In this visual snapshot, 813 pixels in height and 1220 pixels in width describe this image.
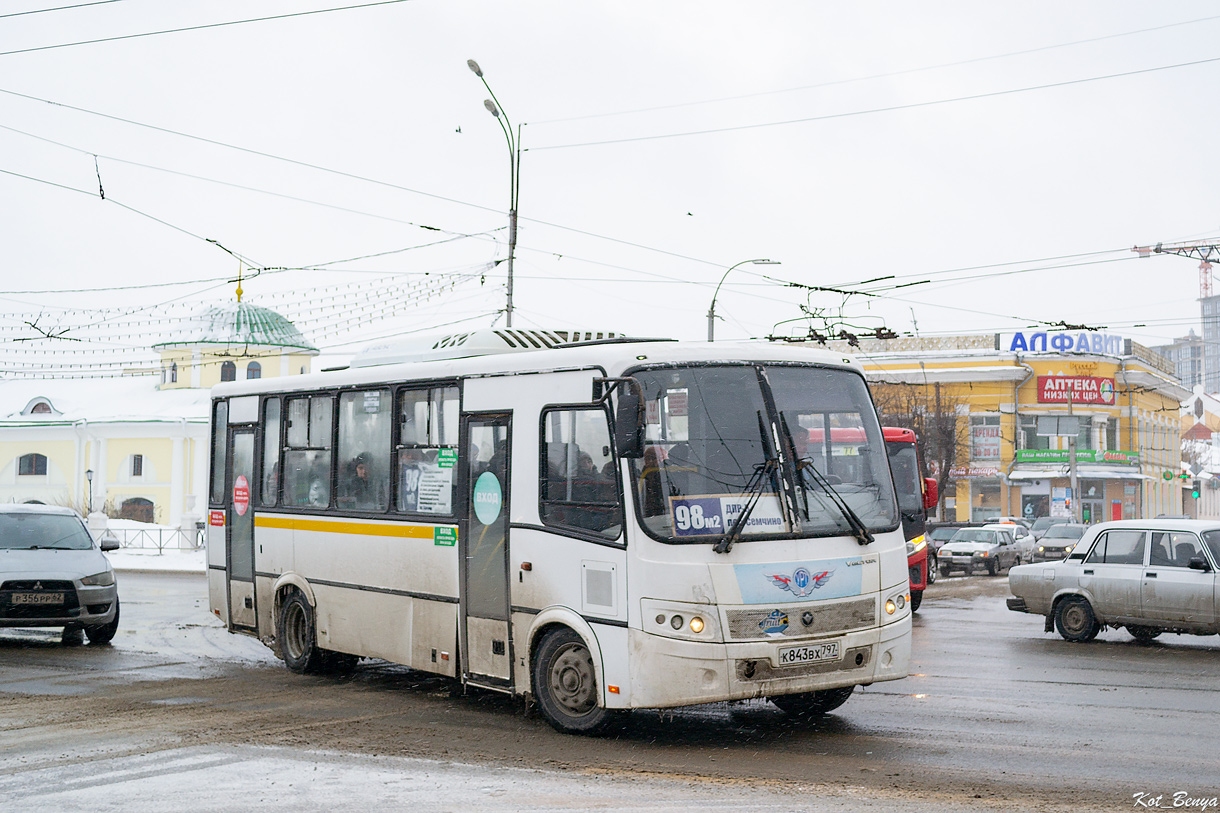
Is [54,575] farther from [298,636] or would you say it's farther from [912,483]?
[912,483]

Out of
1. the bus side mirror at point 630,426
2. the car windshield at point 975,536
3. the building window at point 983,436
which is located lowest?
the car windshield at point 975,536

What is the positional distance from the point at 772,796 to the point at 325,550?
6.42 metres

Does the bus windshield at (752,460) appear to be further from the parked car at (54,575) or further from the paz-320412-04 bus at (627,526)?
the parked car at (54,575)

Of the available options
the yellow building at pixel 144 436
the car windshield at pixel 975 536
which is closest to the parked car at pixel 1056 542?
the car windshield at pixel 975 536

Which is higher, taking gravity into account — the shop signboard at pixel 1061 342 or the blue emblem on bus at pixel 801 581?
the shop signboard at pixel 1061 342

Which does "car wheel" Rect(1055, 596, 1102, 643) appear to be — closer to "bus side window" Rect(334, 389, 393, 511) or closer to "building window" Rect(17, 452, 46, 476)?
"bus side window" Rect(334, 389, 393, 511)

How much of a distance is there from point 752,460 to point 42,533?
11.2 metres

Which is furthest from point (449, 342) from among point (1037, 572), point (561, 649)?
point (1037, 572)

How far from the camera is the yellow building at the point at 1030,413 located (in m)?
65.9

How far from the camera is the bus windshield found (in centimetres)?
887

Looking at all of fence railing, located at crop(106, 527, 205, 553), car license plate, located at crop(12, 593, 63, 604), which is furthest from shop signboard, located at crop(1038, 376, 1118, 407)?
car license plate, located at crop(12, 593, 63, 604)

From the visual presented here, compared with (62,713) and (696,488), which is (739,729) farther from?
(62,713)

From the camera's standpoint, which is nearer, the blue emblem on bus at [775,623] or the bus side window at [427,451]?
the blue emblem on bus at [775,623]

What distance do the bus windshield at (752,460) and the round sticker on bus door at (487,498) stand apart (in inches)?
65.5
